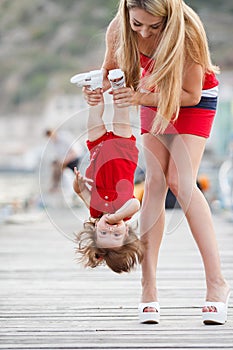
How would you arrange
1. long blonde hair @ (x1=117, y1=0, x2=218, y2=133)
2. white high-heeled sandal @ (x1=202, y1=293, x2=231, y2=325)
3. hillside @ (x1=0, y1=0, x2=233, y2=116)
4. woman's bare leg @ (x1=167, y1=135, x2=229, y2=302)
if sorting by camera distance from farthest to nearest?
hillside @ (x1=0, y1=0, x2=233, y2=116), woman's bare leg @ (x1=167, y1=135, x2=229, y2=302), white high-heeled sandal @ (x1=202, y1=293, x2=231, y2=325), long blonde hair @ (x1=117, y1=0, x2=218, y2=133)

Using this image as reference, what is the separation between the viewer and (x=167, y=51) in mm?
3029

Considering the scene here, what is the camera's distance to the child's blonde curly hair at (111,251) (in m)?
3.33

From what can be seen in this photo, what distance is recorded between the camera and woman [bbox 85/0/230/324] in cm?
304

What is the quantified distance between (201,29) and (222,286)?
0.89 meters

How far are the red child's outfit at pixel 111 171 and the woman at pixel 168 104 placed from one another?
81mm

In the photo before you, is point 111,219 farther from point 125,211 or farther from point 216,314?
point 216,314

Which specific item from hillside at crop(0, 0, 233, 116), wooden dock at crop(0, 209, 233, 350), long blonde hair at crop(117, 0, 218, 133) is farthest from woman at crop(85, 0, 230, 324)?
hillside at crop(0, 0, 233, 116)

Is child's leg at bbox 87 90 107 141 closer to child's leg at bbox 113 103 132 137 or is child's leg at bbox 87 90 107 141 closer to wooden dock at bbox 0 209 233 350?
child's leg at bbox 113 103 132 137

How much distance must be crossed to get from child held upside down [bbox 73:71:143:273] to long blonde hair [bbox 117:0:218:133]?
0.21m

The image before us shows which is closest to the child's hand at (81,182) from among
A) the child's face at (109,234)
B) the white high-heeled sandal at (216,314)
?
the child's face at (109,234)

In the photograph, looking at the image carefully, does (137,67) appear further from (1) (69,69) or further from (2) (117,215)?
(1) (69,69)

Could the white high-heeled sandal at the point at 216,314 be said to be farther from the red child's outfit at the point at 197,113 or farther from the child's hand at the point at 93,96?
the child's hand at the point at 93,96

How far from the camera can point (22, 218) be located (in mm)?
9055

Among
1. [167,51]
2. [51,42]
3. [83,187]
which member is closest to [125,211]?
[83,187]
